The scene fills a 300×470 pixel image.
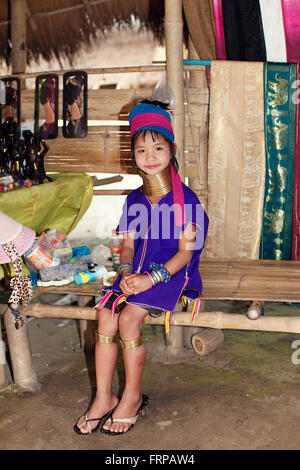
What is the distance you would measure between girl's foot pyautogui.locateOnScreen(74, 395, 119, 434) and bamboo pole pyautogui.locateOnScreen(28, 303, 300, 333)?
50 cm

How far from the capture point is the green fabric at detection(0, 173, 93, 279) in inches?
133

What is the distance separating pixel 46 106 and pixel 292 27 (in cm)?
220

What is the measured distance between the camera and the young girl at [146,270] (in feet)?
8.89

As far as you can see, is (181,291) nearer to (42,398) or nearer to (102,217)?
(42,398)

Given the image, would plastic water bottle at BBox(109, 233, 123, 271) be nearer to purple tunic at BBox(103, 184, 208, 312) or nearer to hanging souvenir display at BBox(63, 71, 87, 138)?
purple tunic at BBox(103, 184, 208, 312)

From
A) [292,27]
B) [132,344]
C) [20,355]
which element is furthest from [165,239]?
[292,27]

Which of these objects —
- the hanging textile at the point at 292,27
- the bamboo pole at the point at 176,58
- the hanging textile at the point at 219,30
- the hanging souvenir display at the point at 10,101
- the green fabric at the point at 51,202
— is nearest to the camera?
the green fabric at the point at 51,202

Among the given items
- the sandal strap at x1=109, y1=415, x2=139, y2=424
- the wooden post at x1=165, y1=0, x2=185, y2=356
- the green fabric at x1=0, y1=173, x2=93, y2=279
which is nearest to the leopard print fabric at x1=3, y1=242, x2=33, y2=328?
the green fabric at x1=0, y1=173, x2=93, y2=279

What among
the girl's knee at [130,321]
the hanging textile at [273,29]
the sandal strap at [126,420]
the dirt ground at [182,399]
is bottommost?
the dirt ground at [182,399]

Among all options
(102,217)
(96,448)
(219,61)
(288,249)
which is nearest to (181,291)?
(96,448)

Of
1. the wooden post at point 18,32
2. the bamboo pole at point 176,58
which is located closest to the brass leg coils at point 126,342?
the bamboo pole at point 176,58

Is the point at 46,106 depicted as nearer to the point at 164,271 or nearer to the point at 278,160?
the point at 278,160

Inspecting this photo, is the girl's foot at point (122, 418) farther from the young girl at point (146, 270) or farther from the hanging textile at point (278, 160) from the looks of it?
the hanging textile at point (278, 160)

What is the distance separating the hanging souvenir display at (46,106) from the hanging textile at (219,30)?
1.48 meters
